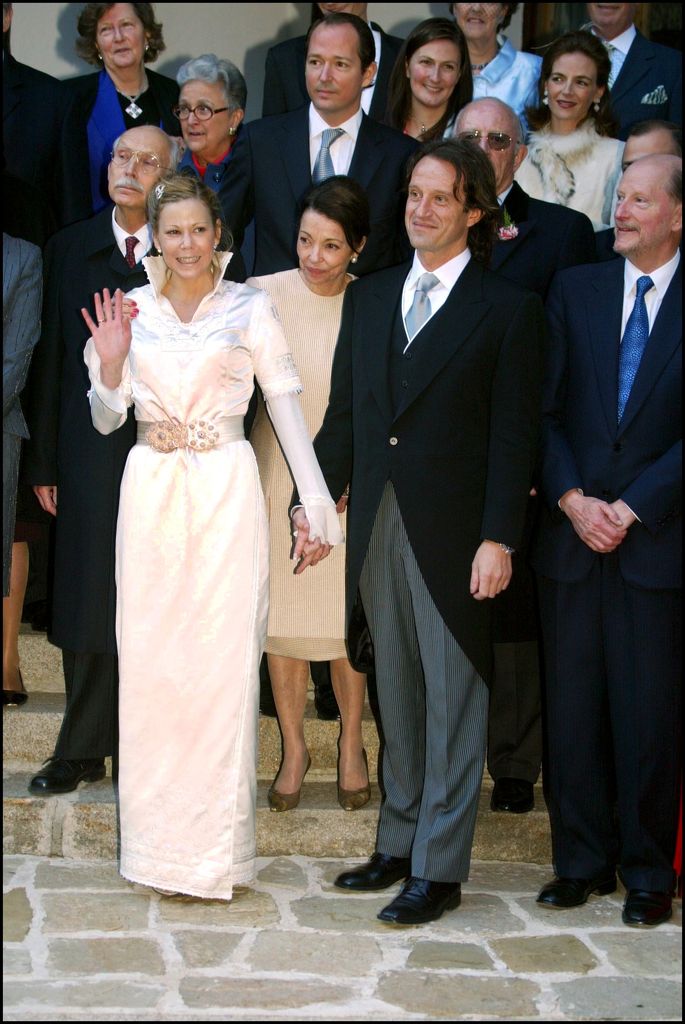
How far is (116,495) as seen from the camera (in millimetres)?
4973

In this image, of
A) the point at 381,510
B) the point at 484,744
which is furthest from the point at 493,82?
the point at 484,744

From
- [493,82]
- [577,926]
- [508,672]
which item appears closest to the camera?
[577,926]

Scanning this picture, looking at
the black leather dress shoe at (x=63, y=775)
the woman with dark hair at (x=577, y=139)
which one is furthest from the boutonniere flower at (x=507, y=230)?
the black leather dress shoe at (x=63, y=775)

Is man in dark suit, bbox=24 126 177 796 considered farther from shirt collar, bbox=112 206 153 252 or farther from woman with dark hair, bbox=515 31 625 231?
woman with dark hair, bbox=515 31 625 231

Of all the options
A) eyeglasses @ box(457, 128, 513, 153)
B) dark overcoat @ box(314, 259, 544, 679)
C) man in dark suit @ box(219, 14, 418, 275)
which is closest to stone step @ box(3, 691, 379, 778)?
dark overcoat @ box(314, 259, 544, 679)

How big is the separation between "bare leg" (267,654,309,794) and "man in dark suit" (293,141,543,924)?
20.8 inches

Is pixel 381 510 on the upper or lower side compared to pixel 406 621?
upper

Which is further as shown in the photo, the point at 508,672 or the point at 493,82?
the point at 493,82

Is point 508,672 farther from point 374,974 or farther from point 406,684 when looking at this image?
point 374,974

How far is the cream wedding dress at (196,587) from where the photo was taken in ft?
14.7

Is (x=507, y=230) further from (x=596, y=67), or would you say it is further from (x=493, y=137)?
(x=596, y=67)

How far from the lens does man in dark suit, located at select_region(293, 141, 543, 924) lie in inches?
174

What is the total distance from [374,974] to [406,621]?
3.33 ft

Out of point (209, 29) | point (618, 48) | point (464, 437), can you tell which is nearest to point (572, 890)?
point (464, 437)
